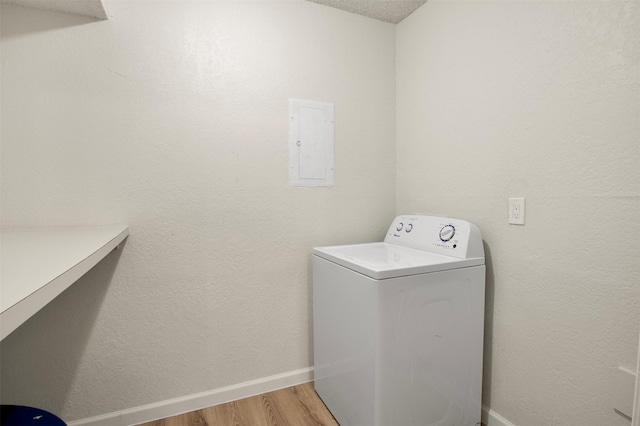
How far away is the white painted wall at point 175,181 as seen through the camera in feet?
4.47

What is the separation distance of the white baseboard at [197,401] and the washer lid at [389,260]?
2.51 ft

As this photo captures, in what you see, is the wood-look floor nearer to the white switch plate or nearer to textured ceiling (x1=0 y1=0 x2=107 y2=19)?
the white switch plate

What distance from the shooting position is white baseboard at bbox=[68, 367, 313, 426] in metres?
1.47

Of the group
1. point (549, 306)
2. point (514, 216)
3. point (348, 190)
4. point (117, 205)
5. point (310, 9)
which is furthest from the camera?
point (348, 190)

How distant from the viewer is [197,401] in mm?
1610

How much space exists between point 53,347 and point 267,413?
1.03 m

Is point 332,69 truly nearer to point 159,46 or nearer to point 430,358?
point 159,46

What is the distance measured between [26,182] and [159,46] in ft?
2.79

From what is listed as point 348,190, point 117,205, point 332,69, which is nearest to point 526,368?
point 348,190

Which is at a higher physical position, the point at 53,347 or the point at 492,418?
the point at 53,347

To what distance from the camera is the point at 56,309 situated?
138cm

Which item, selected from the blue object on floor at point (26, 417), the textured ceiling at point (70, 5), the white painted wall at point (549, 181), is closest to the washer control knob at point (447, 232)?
the white painted wall at point (549, 181)

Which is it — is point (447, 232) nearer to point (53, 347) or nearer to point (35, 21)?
point (53, 347)

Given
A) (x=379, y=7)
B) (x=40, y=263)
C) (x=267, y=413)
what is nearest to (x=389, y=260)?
(x=267, y=413)
